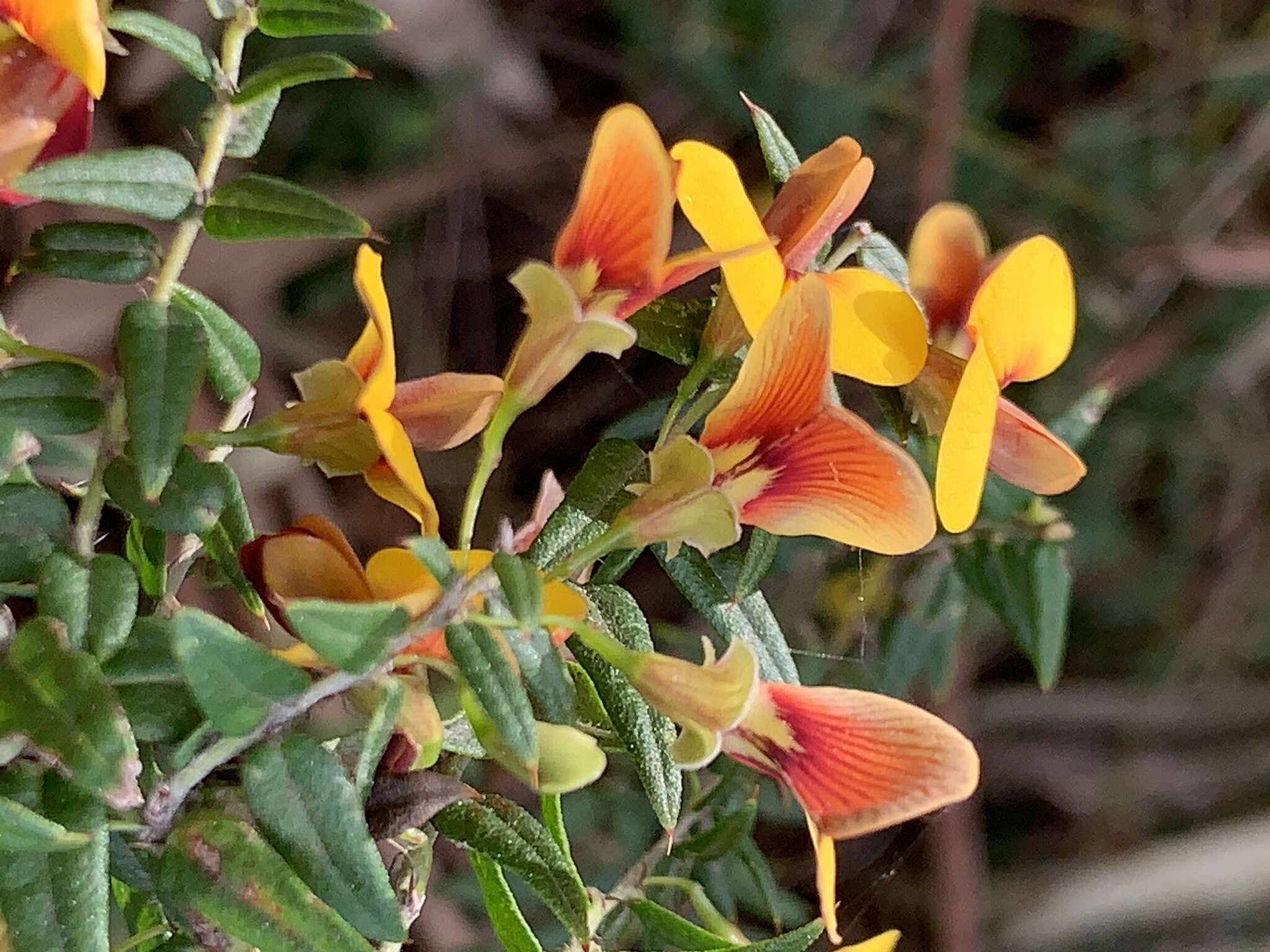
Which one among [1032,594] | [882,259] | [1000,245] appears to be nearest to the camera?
[882,259]

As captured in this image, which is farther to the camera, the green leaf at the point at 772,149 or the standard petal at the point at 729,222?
the green leaf at the point at 772,149

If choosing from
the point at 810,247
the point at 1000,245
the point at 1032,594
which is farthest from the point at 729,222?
the point at 1000,245

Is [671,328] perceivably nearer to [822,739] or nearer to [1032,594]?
[822,739]

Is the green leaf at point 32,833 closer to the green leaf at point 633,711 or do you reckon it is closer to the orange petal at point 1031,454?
the green leaf at point 633,711

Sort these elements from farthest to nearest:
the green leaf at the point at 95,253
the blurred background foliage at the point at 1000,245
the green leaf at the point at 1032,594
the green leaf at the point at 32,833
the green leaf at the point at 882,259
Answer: the blurred background foliage at the point at 1000,245, the green leaf at the point at 1032,594, the green leaf at the point at 882,259, the green leaf at the point at 95,253, the green leaf at the point at 32,833

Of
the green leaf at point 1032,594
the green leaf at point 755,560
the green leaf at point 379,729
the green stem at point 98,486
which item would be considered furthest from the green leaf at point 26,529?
the green leaf at point 1032,594

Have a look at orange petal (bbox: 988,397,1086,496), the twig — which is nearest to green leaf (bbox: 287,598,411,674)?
the twig

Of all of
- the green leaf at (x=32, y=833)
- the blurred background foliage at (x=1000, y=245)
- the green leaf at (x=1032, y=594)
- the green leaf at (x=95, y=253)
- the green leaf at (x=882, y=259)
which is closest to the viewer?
the green leaf at (x=32, y=833)
